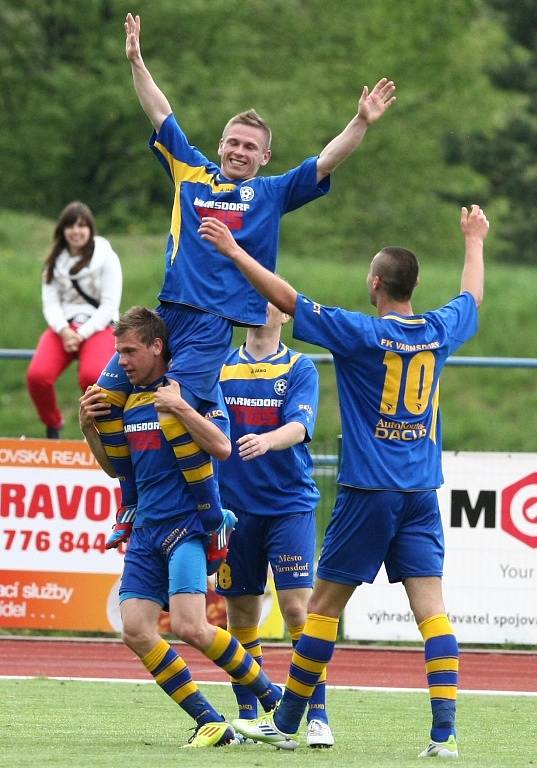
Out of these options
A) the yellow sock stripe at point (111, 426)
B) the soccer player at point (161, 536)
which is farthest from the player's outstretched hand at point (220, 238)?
the yellow sock stripe at point (111, 426)

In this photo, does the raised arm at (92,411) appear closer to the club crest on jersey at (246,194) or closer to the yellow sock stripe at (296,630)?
the club crest on jersey at (246,194)

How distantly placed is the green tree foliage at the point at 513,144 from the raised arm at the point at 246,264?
36.9m

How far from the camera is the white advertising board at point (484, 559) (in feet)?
38.7

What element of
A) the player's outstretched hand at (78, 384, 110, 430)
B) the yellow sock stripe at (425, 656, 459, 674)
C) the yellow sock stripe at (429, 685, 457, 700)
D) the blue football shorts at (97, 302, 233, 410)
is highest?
the blue football shorts at (97, 302, 233, 410)

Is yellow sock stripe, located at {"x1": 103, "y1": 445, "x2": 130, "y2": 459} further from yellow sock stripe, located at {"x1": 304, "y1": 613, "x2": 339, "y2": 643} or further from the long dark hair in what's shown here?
the long dark hair

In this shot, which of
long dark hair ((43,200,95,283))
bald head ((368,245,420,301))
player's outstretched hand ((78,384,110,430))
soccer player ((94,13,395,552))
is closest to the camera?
bald head ((368,245,420,301))

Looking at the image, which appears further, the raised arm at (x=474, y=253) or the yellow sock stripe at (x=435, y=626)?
the raised arm at (x=474, y=253)

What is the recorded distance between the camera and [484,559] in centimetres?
1183

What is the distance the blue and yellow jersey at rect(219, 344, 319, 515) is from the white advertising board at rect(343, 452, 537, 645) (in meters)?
4.19

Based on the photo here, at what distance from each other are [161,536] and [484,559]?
18.1 ft

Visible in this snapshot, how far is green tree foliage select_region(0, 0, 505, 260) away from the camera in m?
38.3

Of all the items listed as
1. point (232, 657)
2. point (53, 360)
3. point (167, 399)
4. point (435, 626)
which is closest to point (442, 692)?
point (435, 626)

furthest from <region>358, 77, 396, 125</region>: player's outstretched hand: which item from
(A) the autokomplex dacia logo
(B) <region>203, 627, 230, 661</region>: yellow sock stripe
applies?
(A) the autokomplex dacia logo

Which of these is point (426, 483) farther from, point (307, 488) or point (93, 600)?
point (93, 600)
